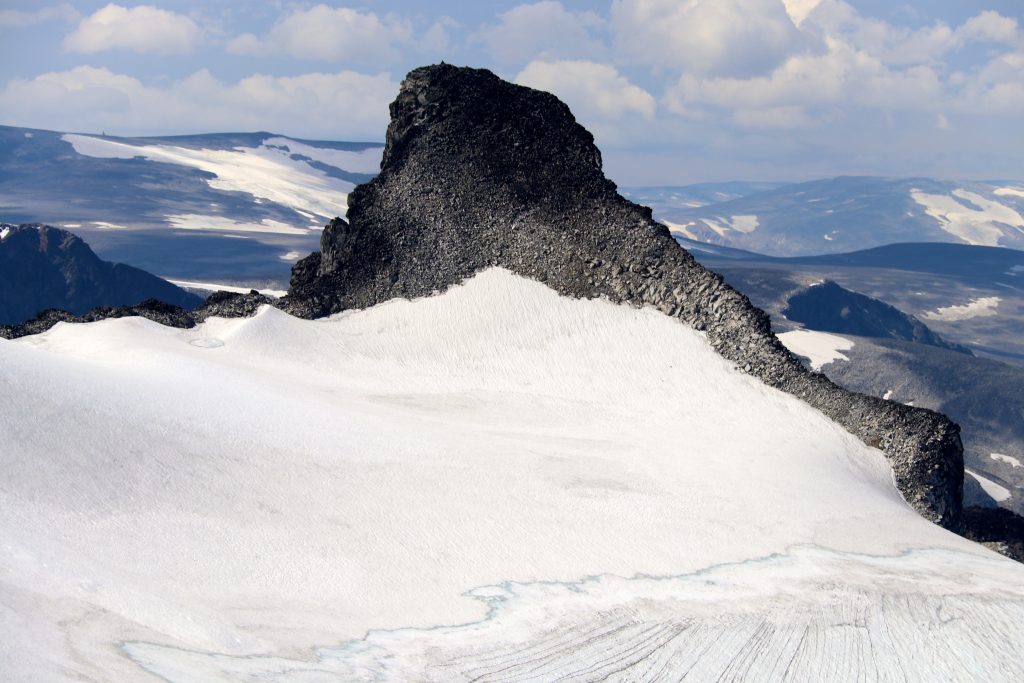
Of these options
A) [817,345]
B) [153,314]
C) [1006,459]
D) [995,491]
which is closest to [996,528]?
[153,314]

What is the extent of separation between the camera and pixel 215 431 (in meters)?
30.2

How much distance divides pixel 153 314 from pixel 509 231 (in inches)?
643

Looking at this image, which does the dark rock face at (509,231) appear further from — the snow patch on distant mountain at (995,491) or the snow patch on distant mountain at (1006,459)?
the snow patch on distant mountain at (1006,459)

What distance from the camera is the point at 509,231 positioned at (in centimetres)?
4891

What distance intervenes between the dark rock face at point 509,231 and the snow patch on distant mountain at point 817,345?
11113 cm

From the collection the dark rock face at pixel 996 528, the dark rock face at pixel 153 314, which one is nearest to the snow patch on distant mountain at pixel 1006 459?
the dark rock face at pixel 996 528

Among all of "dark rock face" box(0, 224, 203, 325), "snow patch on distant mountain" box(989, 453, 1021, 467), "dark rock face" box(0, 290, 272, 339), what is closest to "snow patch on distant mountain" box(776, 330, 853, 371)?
"snow patch on distant mountain" box(989, 453, 1021, 467)

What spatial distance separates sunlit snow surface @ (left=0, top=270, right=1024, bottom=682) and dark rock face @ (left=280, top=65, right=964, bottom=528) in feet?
9.95

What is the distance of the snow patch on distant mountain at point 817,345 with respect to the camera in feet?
528

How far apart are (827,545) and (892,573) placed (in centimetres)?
185

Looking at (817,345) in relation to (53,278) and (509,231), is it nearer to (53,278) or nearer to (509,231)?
(53,278)

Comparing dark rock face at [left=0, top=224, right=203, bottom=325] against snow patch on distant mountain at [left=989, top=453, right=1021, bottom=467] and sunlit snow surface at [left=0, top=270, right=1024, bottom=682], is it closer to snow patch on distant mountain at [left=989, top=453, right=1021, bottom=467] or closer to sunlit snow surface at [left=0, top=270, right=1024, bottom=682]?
snow patch on distant mountain at [left=989, top=453, right=1021, bottom=467]

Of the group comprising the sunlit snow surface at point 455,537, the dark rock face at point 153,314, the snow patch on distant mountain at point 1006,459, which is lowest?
the snow patch on distant mountain at point 1006,459

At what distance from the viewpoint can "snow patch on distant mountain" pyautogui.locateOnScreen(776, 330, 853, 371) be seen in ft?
528
